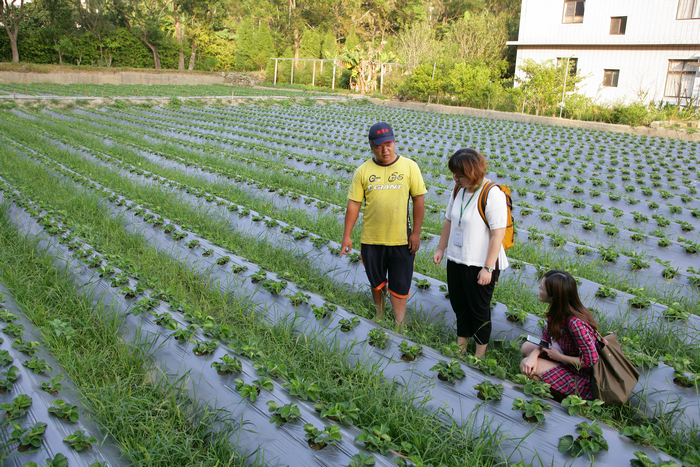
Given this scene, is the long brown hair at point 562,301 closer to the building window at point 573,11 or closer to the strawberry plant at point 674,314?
the strawberry plant at point 674,314

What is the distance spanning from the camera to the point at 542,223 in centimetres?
610

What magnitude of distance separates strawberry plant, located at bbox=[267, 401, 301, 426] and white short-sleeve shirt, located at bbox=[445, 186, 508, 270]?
1.35 metres

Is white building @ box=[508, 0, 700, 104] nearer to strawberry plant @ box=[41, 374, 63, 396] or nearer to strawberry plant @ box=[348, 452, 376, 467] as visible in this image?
strawberry plant @ box=[348, 452, 376, 467]

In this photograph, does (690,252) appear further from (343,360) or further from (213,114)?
(213,114)

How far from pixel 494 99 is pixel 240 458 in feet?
69.6

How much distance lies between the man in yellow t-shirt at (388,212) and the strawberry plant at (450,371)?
2.67 feet

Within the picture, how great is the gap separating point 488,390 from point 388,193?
56.5 inches

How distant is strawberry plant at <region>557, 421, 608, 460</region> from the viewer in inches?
84.4

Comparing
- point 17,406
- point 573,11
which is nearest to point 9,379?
point 17,406

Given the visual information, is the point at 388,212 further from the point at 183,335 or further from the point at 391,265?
the point at 183,335

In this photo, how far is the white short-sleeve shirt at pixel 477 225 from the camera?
114 inches

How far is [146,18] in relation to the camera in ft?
119

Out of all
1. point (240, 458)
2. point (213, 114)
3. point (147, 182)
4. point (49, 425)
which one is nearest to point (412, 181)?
point (240, 458)

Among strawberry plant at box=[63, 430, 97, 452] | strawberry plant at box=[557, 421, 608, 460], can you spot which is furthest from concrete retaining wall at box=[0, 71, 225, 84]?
strawberry plant at box=[557, 421, 608, 460]
